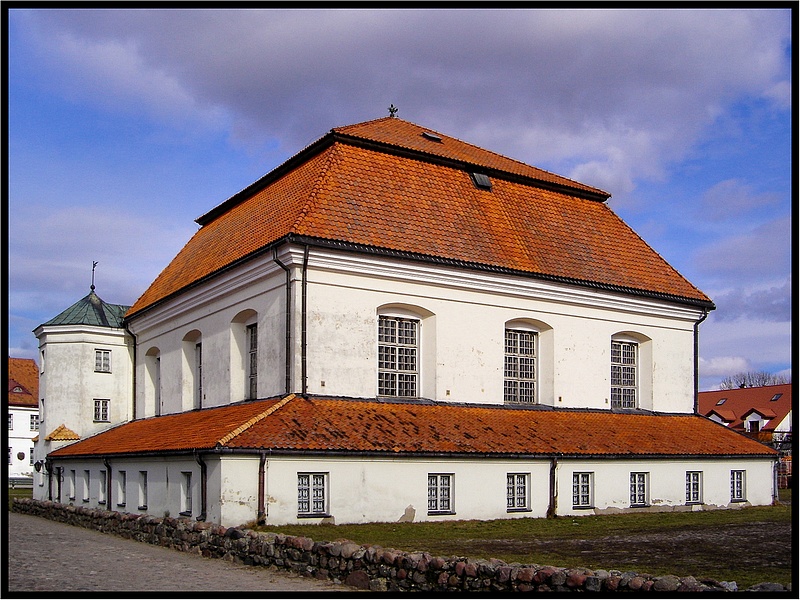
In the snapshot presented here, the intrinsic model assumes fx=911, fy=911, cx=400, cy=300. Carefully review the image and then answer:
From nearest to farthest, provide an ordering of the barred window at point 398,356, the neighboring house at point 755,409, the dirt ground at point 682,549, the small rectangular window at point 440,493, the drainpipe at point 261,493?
1. the dirt ground at point 682,549
2. the drainpipe at point 261,493
3. the small rectangular window at point 440,493
4. the barred window at point 398,356
5. the neighboring house at point 755,409

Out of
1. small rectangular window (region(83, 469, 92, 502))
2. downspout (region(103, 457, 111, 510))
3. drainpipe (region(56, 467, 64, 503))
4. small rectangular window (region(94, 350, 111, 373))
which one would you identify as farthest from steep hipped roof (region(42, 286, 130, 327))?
downspout (region(103, 457, 111, 510))

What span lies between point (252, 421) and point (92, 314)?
18.6 m

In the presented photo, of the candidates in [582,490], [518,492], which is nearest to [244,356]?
[518,492]

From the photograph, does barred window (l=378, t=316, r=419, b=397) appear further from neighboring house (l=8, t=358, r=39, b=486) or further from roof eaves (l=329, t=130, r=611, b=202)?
neighboring house (l=8, t=358, r=39, b=486)

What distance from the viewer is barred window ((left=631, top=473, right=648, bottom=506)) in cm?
2552

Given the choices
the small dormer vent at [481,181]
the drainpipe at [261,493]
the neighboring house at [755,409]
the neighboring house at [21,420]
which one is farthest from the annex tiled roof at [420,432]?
the neighboring house at [21,420]

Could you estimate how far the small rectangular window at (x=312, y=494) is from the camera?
19719 millimetres

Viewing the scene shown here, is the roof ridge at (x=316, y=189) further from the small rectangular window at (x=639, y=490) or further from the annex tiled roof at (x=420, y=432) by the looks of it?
the small rectangular window at (x=639, y=490)

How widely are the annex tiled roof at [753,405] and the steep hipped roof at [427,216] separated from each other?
4119 cm

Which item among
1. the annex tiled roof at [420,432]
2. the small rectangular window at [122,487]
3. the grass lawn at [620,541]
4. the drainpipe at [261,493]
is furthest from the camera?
the small rectangular window at [122,487]

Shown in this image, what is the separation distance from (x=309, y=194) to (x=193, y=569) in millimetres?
11892

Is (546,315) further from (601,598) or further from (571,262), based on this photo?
(601,598)

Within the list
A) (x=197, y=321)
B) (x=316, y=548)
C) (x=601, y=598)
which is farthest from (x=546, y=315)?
(x=601, y=598)

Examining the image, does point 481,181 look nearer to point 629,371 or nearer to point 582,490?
point 629,371
